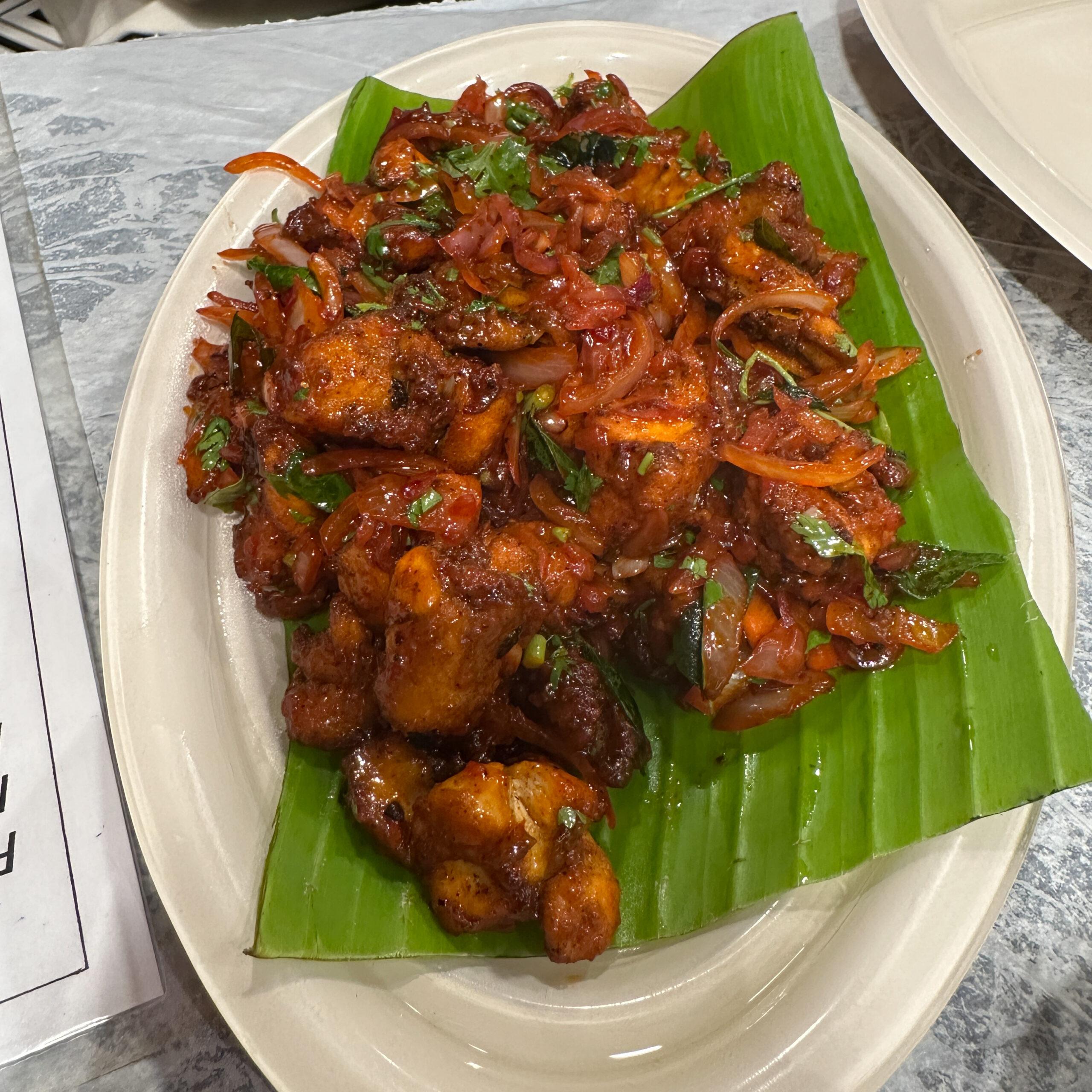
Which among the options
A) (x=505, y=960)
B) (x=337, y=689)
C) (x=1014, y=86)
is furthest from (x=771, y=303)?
(x=1014, y=86)

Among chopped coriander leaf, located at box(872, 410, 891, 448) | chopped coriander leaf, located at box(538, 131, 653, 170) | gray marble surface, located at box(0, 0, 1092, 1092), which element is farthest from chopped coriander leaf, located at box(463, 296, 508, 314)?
gray marble surface, located at box(0, 0, 1092, 1092)

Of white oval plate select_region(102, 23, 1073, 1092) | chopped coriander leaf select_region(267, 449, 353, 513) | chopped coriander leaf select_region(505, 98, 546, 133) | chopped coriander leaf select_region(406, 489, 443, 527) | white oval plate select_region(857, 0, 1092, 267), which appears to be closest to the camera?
white oval plate select_region(102, 23, 1073, 1092)

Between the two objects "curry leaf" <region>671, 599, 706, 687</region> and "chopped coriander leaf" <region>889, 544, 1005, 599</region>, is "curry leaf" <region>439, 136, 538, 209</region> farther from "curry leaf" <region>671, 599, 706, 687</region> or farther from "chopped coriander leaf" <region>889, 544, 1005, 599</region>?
"chopped coriander leaf" <region>889, 544, 1005, 599</region>

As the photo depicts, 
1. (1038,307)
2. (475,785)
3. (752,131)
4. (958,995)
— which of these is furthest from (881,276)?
(958,995)

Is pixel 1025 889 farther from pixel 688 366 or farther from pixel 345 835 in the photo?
pixel 345 835

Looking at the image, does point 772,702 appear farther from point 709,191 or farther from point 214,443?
point 214,443

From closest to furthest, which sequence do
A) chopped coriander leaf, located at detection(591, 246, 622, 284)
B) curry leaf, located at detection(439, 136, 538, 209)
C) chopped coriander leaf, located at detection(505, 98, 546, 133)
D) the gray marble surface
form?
chopped coriander leaf, located at detection(591, 246, 622, 284) → the gray marble surface → curry leaf, located at detection(439, 136, 538, 209) → chopped coriander leaf, located at detection(505, 98, 546, 133)
